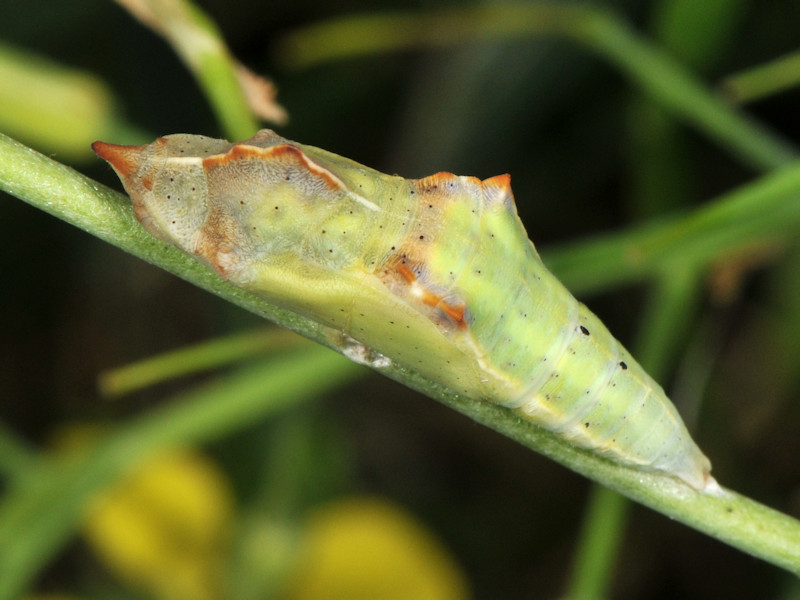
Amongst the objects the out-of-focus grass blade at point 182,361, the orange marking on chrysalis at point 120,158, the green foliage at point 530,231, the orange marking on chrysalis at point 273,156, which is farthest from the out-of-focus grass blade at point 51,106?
the orange marking on chrysalis at point 273,156

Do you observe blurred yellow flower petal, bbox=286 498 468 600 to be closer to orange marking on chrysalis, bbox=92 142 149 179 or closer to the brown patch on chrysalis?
the brown patch on chrysalis

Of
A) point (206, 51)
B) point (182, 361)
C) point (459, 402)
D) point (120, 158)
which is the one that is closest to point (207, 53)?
point (206, 51)

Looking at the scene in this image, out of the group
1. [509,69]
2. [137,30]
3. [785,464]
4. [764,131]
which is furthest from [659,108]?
[137,30]

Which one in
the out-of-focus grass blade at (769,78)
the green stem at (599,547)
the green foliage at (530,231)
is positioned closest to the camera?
the green stem at (599,547)

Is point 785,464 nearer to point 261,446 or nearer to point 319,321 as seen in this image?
point 261,446

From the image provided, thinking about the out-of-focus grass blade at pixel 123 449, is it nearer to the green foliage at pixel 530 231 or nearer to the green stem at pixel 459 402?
the green foliage at pixel 530 231

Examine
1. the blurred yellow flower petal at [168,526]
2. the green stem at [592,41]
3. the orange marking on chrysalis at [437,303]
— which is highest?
the green stem at [592,41]

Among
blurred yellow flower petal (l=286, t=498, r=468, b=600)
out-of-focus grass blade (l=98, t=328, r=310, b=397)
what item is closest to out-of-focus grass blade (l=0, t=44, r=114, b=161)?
out-of-focus grass blade (l=98, t=328, r=310, b=397)
